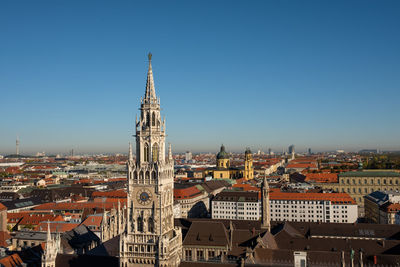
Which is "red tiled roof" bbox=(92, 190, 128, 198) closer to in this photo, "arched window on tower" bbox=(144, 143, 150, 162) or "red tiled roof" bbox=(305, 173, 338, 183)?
"red tiled roof" bbox=(305, 173, 338, 183)

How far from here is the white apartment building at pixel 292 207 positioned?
113 m

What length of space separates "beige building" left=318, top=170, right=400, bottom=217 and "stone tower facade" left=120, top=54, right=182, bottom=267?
12593 centimetres

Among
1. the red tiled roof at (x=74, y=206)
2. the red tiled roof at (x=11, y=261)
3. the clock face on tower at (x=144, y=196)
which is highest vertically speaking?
the clock face on tower at (x=144, y=196)

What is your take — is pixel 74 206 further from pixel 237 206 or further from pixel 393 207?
pixel 393 207

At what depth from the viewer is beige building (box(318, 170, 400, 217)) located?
15500 cm

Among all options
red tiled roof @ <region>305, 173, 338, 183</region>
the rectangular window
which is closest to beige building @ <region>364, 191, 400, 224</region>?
red tiled roof @ <region>305, 173, 338, 183</region>

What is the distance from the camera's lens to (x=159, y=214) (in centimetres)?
4388

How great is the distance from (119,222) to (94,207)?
1868 inches

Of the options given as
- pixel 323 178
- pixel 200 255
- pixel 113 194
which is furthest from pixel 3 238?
pixel 323 178

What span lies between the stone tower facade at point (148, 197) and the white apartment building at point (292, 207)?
75.9 m

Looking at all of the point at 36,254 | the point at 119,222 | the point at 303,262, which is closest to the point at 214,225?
the point at 119,222

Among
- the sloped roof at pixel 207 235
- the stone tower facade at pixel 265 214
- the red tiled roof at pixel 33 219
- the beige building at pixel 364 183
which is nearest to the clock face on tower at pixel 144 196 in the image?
the sloped roof at pixel 207 235

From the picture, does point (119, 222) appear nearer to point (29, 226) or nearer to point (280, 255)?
point (280, 255)

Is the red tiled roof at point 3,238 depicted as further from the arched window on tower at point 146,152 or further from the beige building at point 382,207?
the beige building at point 382,207
